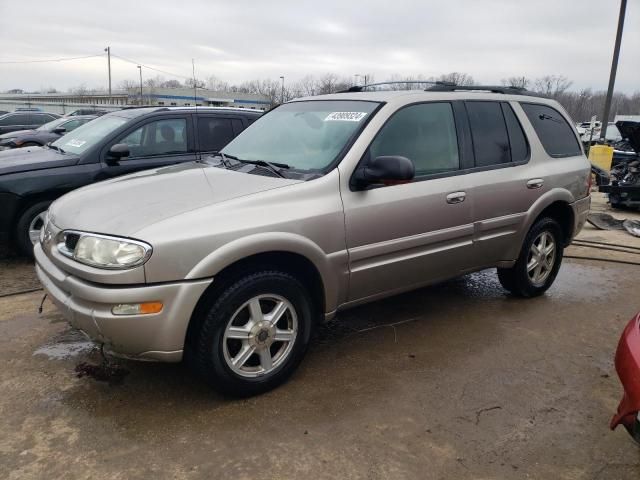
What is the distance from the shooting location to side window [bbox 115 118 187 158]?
5996 millimetres

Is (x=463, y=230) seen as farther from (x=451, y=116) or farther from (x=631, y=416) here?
(x=631, y=416)

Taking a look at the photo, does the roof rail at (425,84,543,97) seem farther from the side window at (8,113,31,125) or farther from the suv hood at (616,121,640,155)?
the side window at (8,113,31,125)

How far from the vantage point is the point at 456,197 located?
12.9 ft

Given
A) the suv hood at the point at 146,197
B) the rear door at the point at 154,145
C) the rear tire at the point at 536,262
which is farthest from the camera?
the rear door at the point at 154,145

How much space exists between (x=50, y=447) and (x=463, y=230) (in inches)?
119

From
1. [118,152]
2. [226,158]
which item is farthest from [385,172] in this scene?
[118,152]

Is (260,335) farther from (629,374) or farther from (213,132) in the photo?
(213,132)

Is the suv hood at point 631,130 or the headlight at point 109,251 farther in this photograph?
the suv hood at point 631,130

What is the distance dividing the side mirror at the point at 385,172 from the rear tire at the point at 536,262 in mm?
1947

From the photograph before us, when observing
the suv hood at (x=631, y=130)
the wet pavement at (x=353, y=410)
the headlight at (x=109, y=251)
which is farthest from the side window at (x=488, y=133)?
the suv hood at (x=631, y=130)

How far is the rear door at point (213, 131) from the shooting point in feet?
20.6

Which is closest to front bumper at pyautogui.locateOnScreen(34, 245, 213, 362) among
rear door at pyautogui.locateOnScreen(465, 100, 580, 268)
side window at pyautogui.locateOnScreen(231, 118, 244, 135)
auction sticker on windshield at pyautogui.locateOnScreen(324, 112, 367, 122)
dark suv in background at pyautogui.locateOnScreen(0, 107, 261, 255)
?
auction sticker on windshield at pyautogui.locateOnScreen(324, 112, 367, 122)

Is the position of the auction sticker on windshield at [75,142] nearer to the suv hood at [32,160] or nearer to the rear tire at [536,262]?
the suv hood at [32,160]

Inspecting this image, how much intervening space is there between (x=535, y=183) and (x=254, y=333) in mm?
2854
